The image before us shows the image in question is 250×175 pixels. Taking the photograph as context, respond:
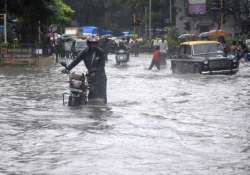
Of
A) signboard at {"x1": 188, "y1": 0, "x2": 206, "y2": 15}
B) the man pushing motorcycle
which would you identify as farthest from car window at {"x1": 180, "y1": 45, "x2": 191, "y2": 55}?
signboard at {"x1": 188, "y1": 0, "x2": 206, "y2": 15}

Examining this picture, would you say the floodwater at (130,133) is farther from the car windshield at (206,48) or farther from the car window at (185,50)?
the car window at (185,50)

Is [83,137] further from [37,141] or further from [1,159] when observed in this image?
[1,159]

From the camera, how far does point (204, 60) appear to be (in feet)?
97.3

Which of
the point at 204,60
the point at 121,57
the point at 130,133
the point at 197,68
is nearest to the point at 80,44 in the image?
the point at 121,57

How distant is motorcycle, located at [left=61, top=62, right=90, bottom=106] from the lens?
16.7m

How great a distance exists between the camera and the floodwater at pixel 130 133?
980 cm

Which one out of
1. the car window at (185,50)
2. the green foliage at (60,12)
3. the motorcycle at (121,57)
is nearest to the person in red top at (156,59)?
the car window at (185,50)

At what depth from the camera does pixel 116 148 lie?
11.2 m

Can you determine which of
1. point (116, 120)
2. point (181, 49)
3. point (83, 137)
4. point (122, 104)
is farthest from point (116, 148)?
point (181, 49)

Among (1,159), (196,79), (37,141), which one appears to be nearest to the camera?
(1,159)

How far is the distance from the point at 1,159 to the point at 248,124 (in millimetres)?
5925

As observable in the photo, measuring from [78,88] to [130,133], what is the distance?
4.09 m

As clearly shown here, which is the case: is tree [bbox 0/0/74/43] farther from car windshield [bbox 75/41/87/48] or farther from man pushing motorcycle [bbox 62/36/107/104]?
man pushing motorcycle [bbox 62/36/107/104]

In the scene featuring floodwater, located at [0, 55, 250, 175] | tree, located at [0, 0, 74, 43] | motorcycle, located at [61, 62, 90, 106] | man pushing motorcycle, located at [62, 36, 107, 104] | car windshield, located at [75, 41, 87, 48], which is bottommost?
floodwater, located at [0, 55, 250, 175]
